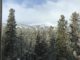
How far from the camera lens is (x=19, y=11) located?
1.54 meters

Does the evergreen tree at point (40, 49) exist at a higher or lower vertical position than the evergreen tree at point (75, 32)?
lower

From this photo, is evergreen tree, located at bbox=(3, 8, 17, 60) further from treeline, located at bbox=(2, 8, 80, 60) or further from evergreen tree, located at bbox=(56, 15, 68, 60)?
evergreen tree, located at bbox=(56, 15, 68, 60)

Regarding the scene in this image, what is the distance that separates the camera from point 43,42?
1521mm

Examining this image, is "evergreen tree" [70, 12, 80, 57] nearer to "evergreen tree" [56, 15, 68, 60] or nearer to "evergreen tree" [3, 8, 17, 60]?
"evergreen tree" [56, 15, 68, 60]

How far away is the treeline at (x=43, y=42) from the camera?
149 centimetres

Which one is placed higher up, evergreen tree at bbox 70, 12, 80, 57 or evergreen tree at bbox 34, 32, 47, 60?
evergreen tree at bbox 70, 12, 80, 57

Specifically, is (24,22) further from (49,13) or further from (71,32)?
(71,32)

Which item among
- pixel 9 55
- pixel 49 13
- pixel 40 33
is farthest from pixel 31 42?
pixel 49 13

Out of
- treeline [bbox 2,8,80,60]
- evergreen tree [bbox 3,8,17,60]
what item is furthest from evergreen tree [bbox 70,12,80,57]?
evergreen tree [bbox 3,8,17,60]

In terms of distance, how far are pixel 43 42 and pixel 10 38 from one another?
0.34 m

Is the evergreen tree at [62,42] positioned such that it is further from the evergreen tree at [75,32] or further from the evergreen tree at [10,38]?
the evergreen tree at [10,38]

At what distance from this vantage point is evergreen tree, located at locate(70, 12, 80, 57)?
1.49 meters

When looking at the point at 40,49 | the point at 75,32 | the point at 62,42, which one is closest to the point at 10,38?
the point at 40,49

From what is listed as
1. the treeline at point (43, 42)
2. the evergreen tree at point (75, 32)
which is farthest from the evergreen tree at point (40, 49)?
the evergreen tree at point (75, 32)
